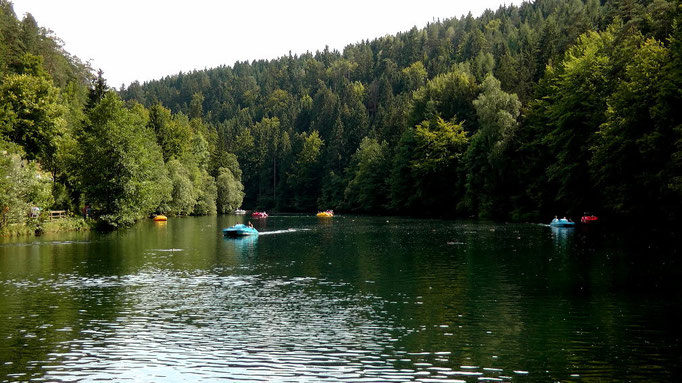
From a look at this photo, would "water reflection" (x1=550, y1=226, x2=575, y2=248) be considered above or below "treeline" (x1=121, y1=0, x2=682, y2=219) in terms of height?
below

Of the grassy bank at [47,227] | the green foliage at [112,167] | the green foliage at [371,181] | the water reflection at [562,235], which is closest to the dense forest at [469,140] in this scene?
the green foliage at [112,167]

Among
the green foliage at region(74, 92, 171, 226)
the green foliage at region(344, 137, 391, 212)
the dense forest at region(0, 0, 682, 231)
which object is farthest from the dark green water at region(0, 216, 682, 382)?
the green foliage at region(344, 137, 391, 212)

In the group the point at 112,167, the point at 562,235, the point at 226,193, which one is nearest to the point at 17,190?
the point at 112,167

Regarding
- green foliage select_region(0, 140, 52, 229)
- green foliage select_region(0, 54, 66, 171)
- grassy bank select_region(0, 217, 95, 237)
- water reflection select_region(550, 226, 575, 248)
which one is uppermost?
green foliage select_region(0, 54, 66, 171)

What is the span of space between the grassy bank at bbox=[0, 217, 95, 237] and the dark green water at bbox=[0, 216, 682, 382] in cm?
1675

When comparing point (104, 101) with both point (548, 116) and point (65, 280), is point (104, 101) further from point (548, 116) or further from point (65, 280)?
point (548, 116)

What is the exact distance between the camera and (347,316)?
26469 millimetres

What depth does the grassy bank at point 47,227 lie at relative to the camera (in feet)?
217

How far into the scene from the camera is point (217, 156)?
181250 millimetres

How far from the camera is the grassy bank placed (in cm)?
6619

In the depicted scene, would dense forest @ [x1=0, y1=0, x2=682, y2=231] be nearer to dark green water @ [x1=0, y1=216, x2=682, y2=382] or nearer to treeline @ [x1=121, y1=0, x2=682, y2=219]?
treeline @ [x1=121, y1=0, x2=682, y2=219]

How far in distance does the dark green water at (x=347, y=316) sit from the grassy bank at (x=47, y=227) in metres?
16.7

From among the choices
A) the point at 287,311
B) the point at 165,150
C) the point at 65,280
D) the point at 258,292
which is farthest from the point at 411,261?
the point at 165,150

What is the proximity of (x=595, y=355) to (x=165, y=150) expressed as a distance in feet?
424
